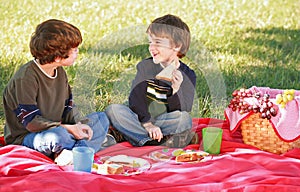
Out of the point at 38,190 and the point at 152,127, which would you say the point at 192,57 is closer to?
the point at 152,127

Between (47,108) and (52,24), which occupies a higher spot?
(52,24)

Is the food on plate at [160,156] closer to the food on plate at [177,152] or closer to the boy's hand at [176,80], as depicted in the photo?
the food on plate at [177,152]

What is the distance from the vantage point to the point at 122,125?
299 cm

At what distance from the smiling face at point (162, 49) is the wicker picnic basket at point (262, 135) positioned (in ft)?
1.33

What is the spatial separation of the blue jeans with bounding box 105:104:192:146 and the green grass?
22cm

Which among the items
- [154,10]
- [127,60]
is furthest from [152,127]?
[154,10]

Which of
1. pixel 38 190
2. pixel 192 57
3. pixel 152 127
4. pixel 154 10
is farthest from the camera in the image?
pixel 154 10

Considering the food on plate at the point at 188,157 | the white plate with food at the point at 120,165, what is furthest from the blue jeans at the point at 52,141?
the food on plate at the point at 188,157

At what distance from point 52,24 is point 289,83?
183 centimetres

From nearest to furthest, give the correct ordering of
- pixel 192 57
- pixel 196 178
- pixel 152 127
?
pixel 196 178, pixel 152 127, pixel 192 57

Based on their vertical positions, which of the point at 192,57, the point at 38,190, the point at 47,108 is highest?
the point at 192,57

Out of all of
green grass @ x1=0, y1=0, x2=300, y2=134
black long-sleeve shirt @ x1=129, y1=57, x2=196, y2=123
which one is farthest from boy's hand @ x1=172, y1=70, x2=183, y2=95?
green grass @ x1=0, y1=0, x2=300, y2=134

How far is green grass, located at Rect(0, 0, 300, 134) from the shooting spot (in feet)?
11.2

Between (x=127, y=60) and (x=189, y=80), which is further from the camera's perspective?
(x=127, y=60)
